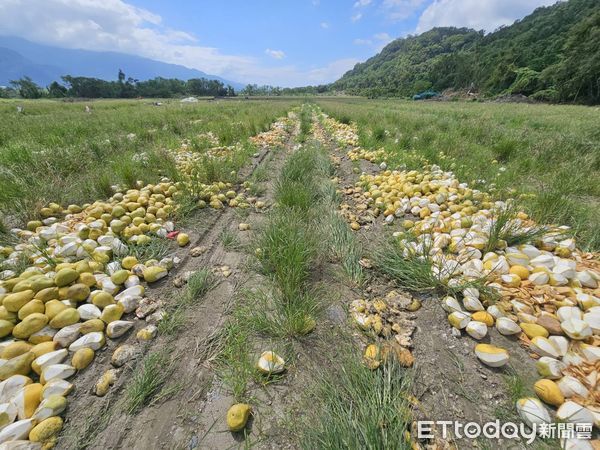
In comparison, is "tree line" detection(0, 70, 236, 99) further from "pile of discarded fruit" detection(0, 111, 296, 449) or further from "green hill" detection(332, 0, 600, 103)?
"pile of discarded fruit" detection(0, 111, 296, 449)

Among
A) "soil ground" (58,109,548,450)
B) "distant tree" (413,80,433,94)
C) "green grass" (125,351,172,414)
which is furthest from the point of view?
"distant tree" (413,80,433,94)

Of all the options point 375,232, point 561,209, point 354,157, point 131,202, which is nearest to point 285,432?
point 375,232

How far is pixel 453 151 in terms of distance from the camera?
210 inches

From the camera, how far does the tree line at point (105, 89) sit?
Answer: 63.8 m

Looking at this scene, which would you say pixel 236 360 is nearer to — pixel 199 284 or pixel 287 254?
pixel 199 284

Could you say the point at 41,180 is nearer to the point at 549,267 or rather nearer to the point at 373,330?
the point at 373,330

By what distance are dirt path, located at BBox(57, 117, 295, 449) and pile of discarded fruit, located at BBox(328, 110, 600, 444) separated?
1082 mm

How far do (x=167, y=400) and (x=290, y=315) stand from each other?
0.87m

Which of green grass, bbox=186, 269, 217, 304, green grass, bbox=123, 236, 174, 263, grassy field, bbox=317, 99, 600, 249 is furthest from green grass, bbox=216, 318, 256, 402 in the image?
grassy field, bbox=317, 99, 600, 249

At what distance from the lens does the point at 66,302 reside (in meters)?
1.81

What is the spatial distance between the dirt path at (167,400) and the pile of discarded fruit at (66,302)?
0.20 feet

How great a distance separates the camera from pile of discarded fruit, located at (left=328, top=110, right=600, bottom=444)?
136 cm

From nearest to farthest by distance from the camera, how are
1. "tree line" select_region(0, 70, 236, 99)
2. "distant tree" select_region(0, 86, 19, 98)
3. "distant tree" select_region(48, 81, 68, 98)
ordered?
1. "distant tree" select_region(0, 86, 19, 98)
2. "tree line" select_region(0, 70, 236, 99)
3. "distant tree" select_region(48, 81, 68, 98)

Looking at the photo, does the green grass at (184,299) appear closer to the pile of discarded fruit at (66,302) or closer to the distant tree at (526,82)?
the pile of discarded fruit at (66,302)
